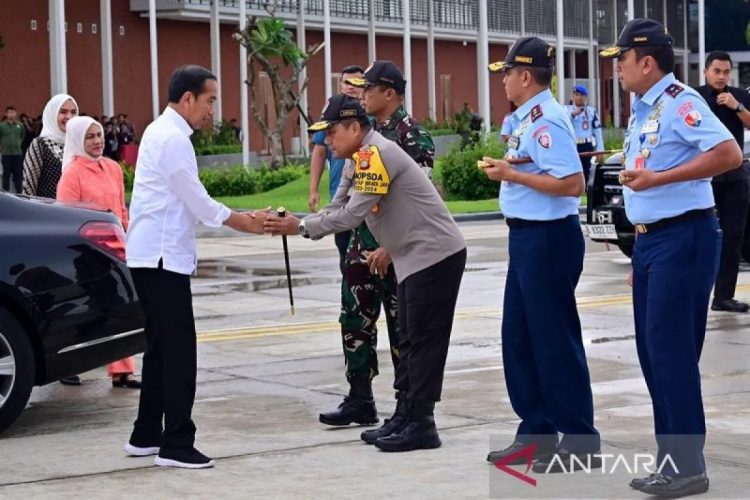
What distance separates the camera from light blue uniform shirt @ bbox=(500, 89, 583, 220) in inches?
263

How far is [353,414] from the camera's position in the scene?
8.00m

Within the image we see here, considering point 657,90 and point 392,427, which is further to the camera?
point 392,427

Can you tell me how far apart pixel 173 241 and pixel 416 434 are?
55.4 inches

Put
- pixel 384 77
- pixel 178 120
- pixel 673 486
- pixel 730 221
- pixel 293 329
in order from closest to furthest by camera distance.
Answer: pixel 673 486
pixel 178 120
pixel 384 77
pixel 293 329
pixel 730 221

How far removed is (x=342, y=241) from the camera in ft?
30.3

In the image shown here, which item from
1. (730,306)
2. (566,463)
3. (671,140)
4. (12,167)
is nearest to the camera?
(671,140)

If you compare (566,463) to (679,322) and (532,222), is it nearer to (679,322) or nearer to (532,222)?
(679,322)

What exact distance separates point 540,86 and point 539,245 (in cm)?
69

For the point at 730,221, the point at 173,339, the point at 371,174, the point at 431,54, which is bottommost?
the point at 173,339

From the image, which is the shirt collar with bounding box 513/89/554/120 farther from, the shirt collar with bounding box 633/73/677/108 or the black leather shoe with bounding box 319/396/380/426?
the black leather shoe with bounding box 319/396/380/426

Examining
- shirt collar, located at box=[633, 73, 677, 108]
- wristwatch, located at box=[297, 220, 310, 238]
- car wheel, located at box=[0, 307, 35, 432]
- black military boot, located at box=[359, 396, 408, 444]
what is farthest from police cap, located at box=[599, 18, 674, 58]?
car wheel, located at box=[0, 307, 35, 432]

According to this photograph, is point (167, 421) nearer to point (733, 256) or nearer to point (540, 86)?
point (540, 86)

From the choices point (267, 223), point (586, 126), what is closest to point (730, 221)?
point (267, 223)

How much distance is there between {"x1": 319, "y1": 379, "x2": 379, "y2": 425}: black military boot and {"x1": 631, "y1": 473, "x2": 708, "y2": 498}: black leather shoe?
207 cm
